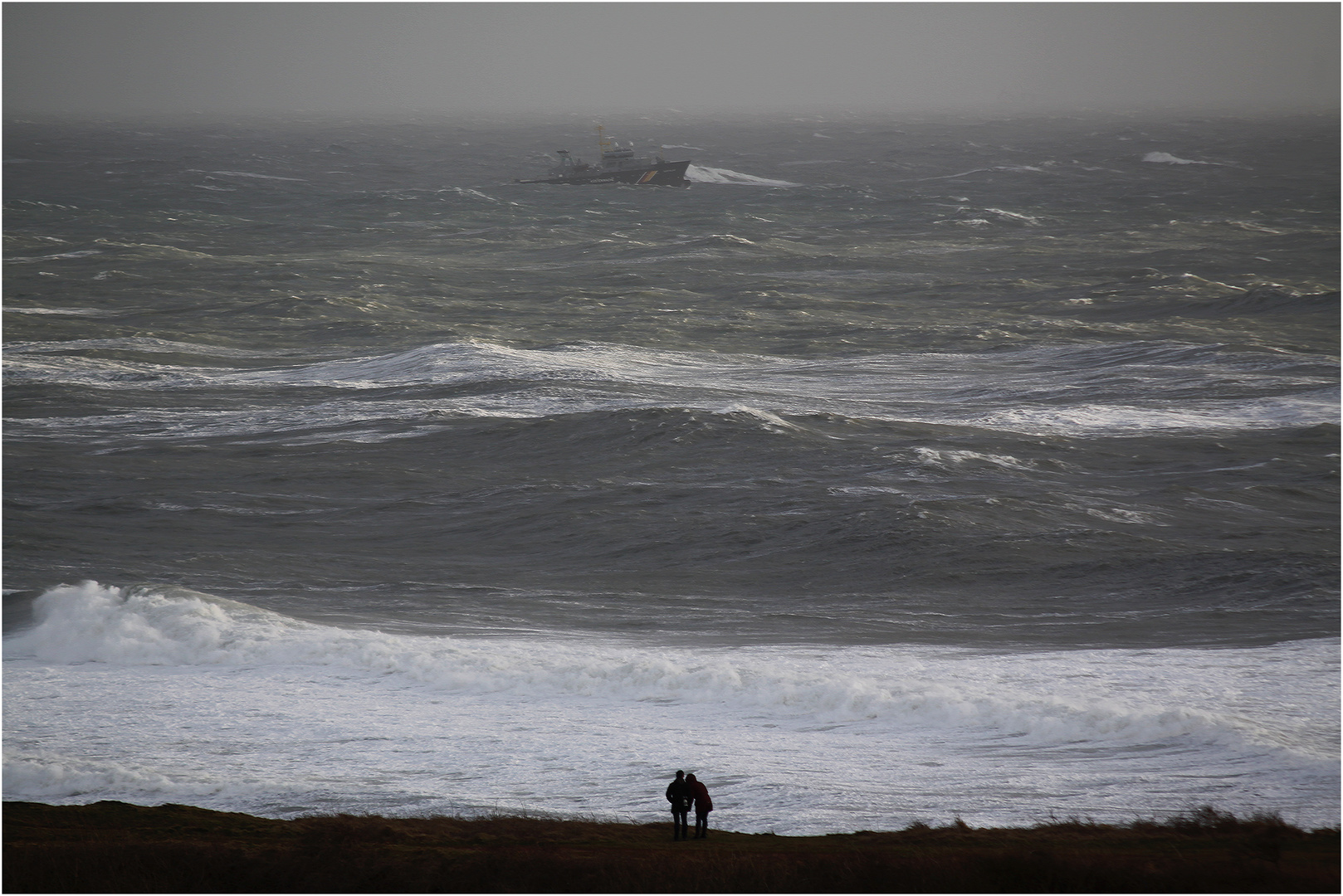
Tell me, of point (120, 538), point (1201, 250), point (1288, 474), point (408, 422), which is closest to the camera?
point (120, 538)

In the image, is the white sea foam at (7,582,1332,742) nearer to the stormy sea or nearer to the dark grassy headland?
the stormy sea

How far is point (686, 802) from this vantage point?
14234 mm

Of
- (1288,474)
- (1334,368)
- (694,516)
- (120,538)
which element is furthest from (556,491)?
(1334,368)

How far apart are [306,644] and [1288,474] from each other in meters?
22.3

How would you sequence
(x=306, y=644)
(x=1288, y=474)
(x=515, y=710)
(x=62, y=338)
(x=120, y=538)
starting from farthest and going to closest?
(x=62, y=338) < (x=1288, y=474) < (x=120, y=538) < (x=306, y=644) < (x=515, y=710)

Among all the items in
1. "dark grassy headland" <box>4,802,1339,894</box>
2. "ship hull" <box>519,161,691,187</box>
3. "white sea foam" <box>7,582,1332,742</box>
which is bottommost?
"white sea foam" <box>7,582,1332,742</box>

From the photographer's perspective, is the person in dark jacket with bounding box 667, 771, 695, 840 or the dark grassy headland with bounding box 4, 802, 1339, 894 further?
the person in dark jacket with bounding box 667, 771, 695, 840

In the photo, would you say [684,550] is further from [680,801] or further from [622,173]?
[622,173]

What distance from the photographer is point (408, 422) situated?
35562mm

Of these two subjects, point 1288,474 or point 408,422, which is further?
point 408,422

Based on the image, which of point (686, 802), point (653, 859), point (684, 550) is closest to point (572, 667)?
point (684, 550)

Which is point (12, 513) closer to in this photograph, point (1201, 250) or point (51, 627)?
point (51, 627)

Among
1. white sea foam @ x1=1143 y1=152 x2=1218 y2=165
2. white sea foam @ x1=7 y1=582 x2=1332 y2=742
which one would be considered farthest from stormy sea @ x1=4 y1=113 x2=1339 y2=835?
white sea foam @ x1=1143 y1=152 x2=1218 y2=165

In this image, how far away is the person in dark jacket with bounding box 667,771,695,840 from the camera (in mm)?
14211
